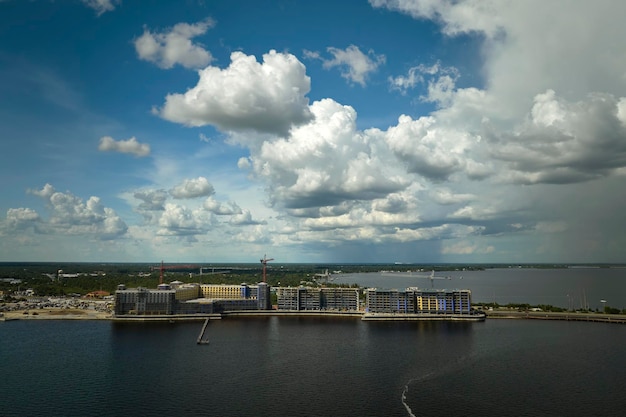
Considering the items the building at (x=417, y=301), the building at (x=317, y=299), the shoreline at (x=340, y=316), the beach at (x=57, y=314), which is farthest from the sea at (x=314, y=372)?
the building at (x=317, y=299)

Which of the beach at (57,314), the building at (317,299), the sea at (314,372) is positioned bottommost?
the sea at (314,372)

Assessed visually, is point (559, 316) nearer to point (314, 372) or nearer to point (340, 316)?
point (340, 316)

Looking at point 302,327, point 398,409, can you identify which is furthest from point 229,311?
point 398,409

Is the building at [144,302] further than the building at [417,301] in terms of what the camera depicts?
Yes

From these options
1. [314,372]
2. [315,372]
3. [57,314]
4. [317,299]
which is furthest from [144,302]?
[315,372]

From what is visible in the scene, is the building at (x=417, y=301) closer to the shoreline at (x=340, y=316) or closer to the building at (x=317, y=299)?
the shoreline at (x=340, y=316)

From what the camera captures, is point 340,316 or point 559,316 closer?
point 559,316

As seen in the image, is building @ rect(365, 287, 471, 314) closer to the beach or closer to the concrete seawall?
the concrete seawall
